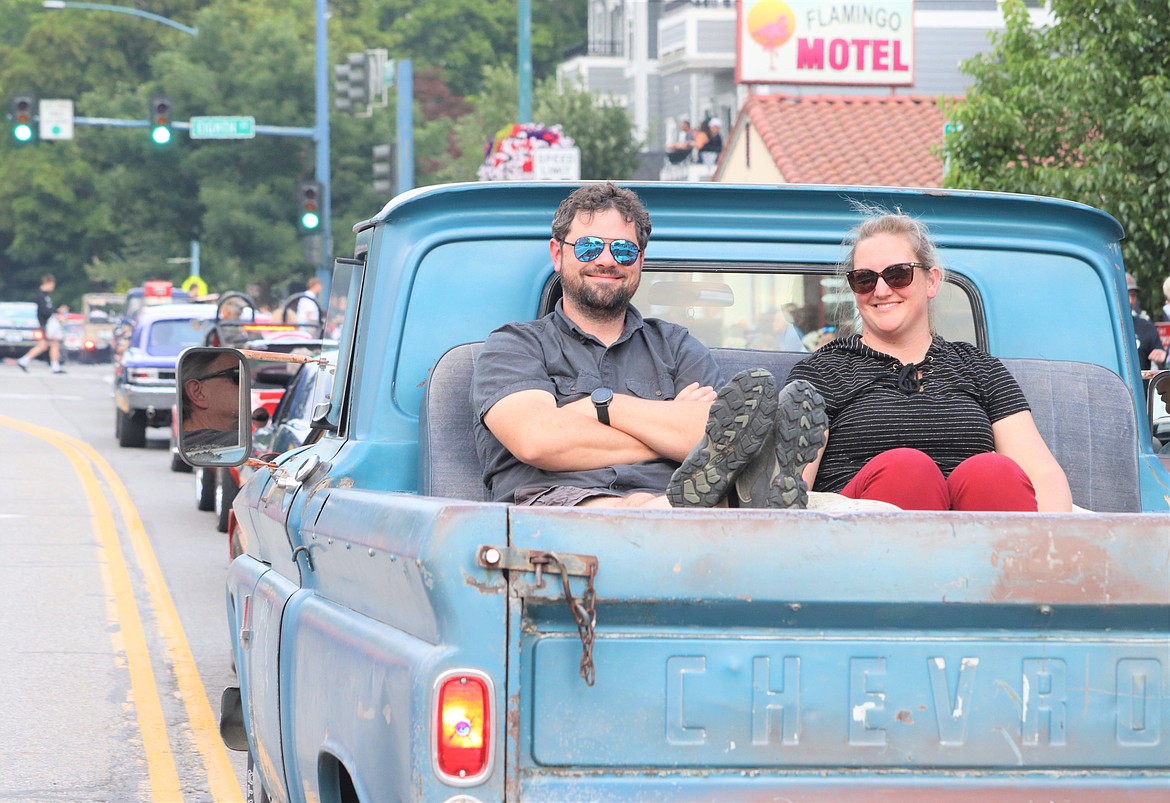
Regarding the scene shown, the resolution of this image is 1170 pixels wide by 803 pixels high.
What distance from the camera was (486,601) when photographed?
2.92 m

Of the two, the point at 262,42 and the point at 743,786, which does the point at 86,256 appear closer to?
the point at 262,42

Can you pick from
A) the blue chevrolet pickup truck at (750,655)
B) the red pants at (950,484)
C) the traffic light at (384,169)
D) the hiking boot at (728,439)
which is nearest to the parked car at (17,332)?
the traffic light at (384,169)

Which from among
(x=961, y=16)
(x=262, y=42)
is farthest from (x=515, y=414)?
(x=262, y=42)

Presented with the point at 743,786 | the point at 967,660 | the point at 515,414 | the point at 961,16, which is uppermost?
the point at 961,16

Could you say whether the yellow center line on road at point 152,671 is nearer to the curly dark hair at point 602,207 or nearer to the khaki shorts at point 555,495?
the khaki shorts at point 555,495

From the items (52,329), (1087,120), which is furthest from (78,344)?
(1087,120)

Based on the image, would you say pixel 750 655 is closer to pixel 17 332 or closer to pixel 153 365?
pixel 153 365

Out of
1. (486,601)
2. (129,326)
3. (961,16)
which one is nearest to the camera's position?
(486,601)

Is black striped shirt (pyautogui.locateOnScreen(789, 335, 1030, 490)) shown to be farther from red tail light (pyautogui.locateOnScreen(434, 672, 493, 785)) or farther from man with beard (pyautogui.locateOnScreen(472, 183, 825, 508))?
red tail light (pyautogui.locateOnScreen(434, 672, 493, 785))

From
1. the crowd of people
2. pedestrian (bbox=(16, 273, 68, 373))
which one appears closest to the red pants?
the crowd of people

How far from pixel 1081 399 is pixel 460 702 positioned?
103 inches

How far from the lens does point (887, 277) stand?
4.78m

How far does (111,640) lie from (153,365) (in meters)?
12.9

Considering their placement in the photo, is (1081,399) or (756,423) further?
(1081,399)
